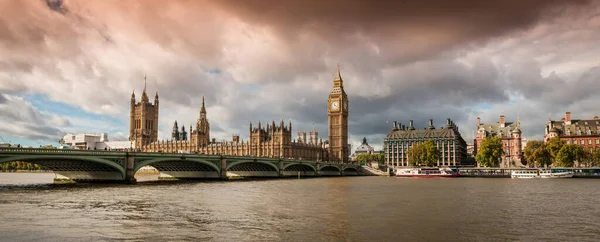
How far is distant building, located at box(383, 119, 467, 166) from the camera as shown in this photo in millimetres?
166250

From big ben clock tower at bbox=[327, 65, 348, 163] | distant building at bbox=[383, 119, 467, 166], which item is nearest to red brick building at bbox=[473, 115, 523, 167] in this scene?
distant building at bbox=[383, 119, 467, 166]

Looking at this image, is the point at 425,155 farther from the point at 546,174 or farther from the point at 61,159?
the point at 61,159

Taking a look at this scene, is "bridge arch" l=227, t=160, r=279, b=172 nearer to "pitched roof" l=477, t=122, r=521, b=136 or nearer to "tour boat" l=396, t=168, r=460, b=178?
"tour boat" l=396, t=168, r=460, b=178

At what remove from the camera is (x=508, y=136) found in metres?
153

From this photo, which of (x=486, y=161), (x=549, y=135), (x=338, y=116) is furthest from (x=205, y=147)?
(x=549, y=135)

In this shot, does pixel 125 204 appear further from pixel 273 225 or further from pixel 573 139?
pixel 573 139

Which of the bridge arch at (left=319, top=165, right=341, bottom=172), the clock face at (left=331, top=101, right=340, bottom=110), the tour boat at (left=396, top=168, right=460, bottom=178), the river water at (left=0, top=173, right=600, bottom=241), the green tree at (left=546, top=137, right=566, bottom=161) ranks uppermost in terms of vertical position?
the clock face at (left=331, top=101, right=340, bottom=110)

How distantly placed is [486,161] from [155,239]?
11740cm

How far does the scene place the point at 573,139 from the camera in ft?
435

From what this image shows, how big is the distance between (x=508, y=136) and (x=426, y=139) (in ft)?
97.0

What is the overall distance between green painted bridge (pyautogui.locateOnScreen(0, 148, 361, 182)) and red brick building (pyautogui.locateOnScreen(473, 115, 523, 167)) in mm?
73309

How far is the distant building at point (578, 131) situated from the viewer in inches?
5153

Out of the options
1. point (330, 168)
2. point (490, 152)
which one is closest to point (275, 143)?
point (330, 168)

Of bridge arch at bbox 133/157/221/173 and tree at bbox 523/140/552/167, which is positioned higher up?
tree at bbox 523/140/552/167
